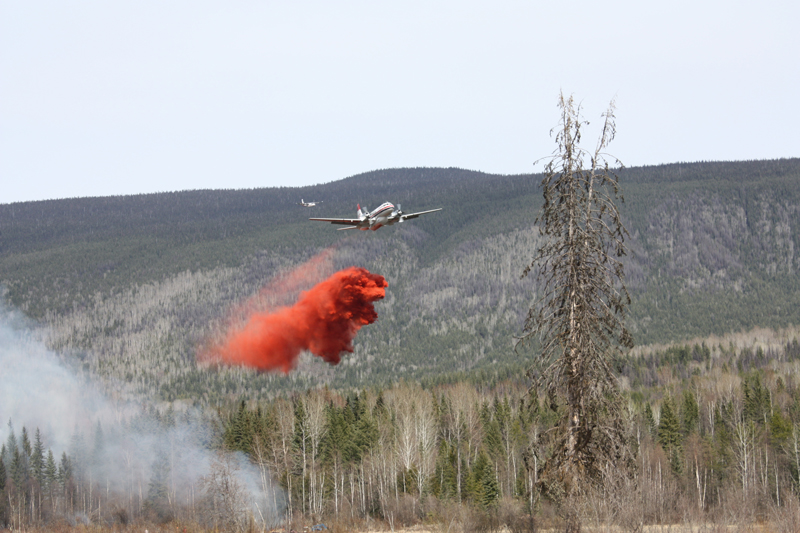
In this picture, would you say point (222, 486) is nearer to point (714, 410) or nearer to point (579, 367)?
point (579, 367)

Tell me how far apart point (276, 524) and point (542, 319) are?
54.5 metres

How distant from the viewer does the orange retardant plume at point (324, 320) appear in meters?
74.1

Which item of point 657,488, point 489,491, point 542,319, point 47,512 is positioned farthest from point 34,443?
point 542,319

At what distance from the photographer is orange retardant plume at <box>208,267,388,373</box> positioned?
243ft

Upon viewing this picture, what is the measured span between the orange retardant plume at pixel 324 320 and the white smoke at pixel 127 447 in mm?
12489

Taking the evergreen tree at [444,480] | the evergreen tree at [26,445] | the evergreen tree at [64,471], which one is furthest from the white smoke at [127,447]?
the evergreen tree at [444,480]

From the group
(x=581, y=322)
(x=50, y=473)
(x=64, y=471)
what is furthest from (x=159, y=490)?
(x=581, y=322)

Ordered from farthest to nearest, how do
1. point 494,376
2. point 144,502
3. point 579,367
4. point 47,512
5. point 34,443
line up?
point 494,376, point 34,443, point 47,512, point 144,502, point 579,367

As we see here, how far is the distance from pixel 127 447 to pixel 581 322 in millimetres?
94169

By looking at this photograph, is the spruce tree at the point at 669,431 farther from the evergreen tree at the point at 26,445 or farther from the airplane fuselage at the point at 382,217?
the evergreen tree at the point at 26,445

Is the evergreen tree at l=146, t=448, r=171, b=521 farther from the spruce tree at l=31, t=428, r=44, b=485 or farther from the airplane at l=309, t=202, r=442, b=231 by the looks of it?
the airplane at l=309, t=202, r=442, b=231

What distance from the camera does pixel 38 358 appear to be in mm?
150000

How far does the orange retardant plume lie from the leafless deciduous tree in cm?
3527

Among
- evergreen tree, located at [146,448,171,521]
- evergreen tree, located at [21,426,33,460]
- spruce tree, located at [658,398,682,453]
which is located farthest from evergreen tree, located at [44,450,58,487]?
spruce tree, located at [658,398,682,453]
